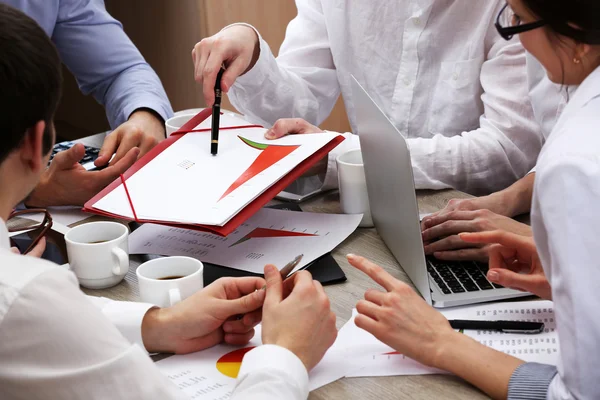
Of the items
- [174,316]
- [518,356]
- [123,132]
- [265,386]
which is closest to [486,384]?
[518,356]

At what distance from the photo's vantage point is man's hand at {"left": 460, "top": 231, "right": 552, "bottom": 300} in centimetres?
92

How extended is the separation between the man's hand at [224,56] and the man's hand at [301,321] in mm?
629

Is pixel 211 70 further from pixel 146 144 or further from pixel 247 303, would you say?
pixel 247 303

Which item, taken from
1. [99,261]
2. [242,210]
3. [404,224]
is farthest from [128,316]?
[404,224]

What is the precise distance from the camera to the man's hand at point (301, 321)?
2.65ft

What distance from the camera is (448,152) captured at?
4.59 ft

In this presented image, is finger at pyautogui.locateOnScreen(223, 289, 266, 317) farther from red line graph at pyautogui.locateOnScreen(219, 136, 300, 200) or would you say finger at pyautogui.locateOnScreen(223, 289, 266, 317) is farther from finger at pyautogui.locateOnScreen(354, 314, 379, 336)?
red line graph at pyautogui.locateOnScreen(219, 136, 300, 200)

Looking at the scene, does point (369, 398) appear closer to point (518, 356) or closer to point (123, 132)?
point (518, 356)

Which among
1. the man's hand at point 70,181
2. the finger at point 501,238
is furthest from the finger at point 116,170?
the finger at point 501,238

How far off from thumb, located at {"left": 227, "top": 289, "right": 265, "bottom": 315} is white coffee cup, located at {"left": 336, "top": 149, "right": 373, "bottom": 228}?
397 mm

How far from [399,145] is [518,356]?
0.32 metres

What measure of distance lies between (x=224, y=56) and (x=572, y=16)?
0.84m

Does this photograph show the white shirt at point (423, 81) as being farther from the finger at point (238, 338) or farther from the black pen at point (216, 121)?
the finger at point (238, 338)

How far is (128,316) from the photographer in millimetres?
906
